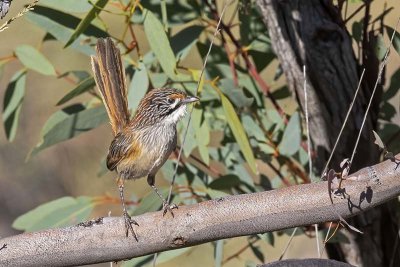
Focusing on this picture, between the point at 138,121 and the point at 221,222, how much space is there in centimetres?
110

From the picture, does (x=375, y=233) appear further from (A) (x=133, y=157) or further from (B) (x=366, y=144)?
(A) (x=133, y=157)

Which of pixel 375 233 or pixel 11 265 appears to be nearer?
pixel 11 265

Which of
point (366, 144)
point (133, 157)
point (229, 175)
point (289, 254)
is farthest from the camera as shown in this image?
point (289, 254)

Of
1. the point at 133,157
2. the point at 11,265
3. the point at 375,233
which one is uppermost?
the point at 11,265

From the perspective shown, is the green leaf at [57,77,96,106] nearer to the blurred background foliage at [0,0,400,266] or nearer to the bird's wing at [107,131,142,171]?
the blurred background foliage at [0,0,400,266]

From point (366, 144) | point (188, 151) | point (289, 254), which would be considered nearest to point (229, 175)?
point (188, 151)

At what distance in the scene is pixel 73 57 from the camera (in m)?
7.68

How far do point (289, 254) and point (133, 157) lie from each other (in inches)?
125

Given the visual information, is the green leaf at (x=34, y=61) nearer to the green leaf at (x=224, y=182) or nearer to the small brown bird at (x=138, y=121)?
the small brown bird at (x=138, y=121)

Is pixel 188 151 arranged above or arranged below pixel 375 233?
above

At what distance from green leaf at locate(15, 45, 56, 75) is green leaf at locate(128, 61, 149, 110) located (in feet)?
1.30

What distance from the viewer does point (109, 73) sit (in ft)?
11.0

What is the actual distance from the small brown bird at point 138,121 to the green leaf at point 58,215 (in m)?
0.61

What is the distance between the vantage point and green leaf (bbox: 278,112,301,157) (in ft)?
12.6
